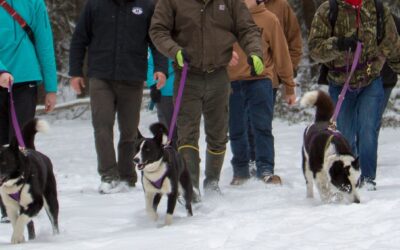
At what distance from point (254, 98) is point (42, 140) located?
8.09m

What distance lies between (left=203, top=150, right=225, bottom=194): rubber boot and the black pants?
1.69 m

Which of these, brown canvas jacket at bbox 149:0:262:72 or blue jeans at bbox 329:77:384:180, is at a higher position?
brown canvas jacket at bbox 149:0:262:72

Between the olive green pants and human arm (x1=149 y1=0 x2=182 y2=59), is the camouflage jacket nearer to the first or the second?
the olive green pants

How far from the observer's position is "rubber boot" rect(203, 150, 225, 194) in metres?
6.30

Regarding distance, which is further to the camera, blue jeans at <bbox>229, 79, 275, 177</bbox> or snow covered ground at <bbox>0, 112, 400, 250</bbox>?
blue jeans at <bbox>229, 79, 275, 177</bbox>

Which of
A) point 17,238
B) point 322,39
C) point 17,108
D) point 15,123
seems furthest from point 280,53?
point 17,238

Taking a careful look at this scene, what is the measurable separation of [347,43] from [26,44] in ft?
9.17

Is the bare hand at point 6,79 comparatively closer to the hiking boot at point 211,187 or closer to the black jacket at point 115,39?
the black jacket at point 115,39

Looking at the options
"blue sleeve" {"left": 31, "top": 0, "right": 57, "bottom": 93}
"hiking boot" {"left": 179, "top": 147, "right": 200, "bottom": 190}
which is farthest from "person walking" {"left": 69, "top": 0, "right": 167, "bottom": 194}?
"blue sleeve" {"left": 31, "top": 0, "right": 57, "bottom": 93}

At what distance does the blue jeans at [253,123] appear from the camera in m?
7.12

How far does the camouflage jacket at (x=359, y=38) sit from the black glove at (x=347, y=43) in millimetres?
67

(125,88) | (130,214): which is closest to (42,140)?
(125,88)

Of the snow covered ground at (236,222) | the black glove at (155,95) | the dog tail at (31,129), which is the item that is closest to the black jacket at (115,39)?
the black glove at (155,95)

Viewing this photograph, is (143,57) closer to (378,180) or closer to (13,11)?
(13,11)
